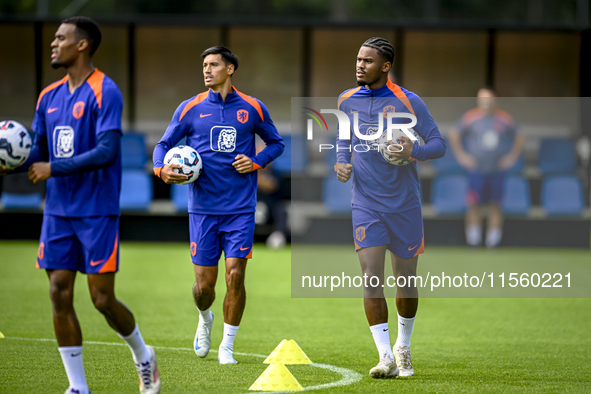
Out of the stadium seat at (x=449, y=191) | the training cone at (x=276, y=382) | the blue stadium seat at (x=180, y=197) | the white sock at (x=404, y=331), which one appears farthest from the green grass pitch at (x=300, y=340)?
the stadium seat at (x=449, y=191)

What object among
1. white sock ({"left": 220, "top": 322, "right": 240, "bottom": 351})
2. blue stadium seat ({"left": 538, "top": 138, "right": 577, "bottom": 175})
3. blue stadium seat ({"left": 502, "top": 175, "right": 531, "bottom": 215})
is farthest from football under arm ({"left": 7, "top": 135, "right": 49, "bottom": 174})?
blue stadium seat ({"left": 538, "top": 138, "right": 577, "bottom": 175})

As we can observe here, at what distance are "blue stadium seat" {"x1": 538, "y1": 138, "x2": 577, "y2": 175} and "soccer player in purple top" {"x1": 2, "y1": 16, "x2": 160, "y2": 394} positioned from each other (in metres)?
13.3

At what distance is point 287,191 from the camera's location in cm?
1591

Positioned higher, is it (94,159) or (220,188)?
(94,159)

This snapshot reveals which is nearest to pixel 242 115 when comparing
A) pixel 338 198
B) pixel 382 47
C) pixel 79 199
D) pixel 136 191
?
pixel 382 47

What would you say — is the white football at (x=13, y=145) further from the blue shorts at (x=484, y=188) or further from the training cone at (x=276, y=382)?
the blue shorts at (x=484, y=188)

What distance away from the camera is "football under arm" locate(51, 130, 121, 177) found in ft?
14.7

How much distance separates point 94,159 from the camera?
450 centimetres

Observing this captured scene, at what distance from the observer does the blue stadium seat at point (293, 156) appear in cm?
1633

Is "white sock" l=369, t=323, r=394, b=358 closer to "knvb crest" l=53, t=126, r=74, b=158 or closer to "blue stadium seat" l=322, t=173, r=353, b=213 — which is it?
"knvb crest" l=53, t=126, r=74, b=158

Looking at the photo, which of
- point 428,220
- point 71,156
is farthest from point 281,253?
point 71,156

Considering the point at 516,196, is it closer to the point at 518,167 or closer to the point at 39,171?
the point at 518,167

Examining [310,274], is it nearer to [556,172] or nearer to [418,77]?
[556,172]

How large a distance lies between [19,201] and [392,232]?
1176 cm
